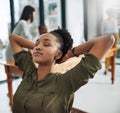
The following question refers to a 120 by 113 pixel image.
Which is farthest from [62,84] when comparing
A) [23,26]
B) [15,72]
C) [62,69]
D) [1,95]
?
[1,95]

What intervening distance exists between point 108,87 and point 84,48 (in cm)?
254

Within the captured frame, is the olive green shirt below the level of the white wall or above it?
below

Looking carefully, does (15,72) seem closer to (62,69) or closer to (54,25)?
(62,69)

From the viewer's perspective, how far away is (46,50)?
1034 millimetres

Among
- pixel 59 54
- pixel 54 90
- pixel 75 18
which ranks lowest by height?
pixel 54 90

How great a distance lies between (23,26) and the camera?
9.75 ft

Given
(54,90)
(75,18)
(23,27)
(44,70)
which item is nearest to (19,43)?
(44,70)

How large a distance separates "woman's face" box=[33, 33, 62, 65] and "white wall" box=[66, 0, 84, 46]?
4254 millimetres

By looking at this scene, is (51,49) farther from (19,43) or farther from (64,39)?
(19,43)

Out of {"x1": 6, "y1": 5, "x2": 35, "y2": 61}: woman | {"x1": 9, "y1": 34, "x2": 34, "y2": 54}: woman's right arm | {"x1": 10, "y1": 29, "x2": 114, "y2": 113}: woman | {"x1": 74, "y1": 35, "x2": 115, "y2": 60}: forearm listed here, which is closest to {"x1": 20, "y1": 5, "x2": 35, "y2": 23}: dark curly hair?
{"x1": 6, "y1": 5, "x2": 35, "y2": 61}: woman

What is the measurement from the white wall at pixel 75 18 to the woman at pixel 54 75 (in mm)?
4227

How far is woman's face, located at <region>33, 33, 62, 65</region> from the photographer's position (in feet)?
3.38

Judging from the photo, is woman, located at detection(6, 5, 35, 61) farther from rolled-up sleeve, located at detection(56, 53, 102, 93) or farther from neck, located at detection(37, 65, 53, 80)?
rolled-up sleeve, located at detection(56, 53, 102, 93)

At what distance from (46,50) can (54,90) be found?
0.55ft
